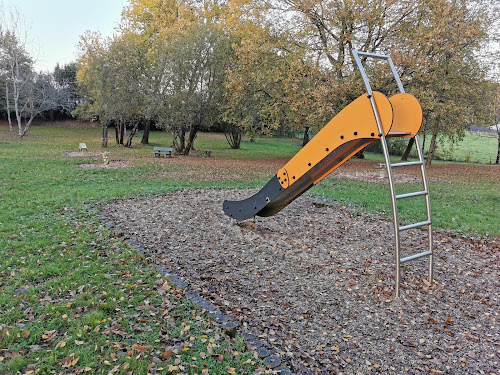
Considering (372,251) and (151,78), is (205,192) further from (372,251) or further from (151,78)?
(151,78)

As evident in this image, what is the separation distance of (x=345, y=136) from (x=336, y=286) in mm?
1849

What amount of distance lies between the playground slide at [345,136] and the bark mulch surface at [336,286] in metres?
1.10

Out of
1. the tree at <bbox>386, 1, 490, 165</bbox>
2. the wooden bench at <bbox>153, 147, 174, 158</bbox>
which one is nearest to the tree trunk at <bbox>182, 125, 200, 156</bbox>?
the wooden bench at <bbox>153, 147, 174, 158</bbox>

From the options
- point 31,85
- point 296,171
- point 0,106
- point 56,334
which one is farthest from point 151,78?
point 0,106

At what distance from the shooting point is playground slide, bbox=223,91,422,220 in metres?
3.50

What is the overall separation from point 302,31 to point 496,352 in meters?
16.1

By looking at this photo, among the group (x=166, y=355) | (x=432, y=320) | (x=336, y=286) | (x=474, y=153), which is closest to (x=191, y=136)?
(x=336, y=286)

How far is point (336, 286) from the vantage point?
4234mm

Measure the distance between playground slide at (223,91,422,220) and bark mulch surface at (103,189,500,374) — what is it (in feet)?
3.61

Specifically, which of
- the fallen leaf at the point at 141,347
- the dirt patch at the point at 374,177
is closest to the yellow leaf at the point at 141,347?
the fallen leaf at the point at 141,347

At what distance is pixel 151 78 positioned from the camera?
59.3 ft

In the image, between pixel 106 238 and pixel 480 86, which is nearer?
pixel 106 238

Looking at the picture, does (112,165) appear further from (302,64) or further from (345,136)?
(345,136)

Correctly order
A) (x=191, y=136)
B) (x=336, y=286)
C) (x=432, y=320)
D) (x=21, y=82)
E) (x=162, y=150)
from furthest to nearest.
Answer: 1. (x=21, y=82)
2. (x=191, y=136)
3. (x=162, y=150)
4. (x=336, y=286)
5. (x=432, y=320)
